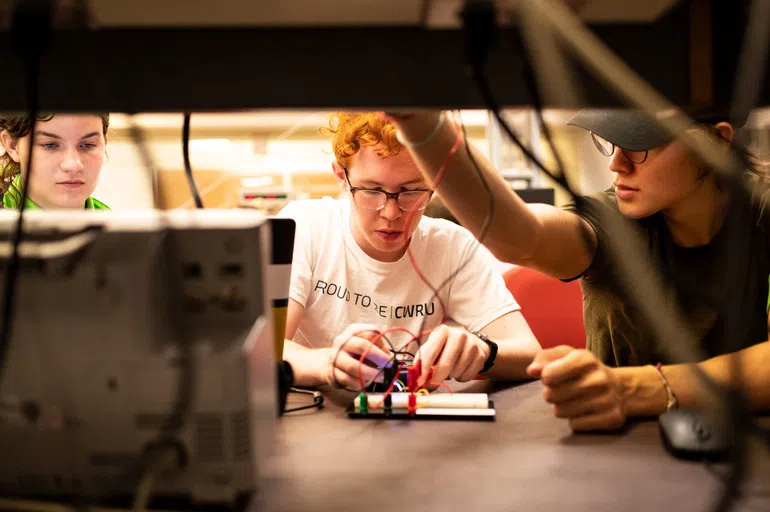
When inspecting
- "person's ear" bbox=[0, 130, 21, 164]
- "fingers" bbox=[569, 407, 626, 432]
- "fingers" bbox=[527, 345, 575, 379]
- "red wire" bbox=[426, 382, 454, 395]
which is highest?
"person's ear" bbox=[0, 130, 21, 164]

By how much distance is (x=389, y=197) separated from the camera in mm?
1354

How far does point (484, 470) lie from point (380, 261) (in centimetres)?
98

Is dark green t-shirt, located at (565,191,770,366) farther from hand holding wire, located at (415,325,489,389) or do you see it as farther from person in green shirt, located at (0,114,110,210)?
person in green shirt, located at (0,114,110,210)

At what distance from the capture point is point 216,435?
0.49 meters

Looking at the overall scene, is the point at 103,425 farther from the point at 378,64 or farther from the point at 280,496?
the point at 378,64

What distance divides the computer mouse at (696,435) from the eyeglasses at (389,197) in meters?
0.79

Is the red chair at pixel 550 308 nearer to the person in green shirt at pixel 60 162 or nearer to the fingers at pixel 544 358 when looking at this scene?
the fingers at pixel 544 358

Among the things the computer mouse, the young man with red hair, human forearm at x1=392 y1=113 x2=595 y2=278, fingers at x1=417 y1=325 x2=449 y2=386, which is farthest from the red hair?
the computer mouse

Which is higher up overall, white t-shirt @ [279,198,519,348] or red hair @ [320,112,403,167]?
red hair @ [320,112,403,167]

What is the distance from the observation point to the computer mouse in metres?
0.59

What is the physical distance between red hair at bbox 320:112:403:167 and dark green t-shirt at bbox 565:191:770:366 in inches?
16.2

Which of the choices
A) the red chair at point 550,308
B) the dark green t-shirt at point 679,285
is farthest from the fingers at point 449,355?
the red chair at point 550,308

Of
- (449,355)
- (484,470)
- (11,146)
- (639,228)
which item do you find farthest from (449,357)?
(11,146)

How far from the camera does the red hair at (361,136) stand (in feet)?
4.26
